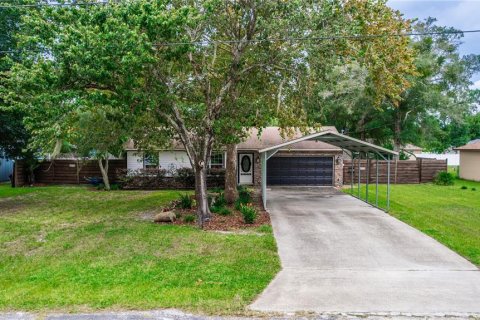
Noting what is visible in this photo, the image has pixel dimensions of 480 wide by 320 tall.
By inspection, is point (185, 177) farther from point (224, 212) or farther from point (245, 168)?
point (224, 212)

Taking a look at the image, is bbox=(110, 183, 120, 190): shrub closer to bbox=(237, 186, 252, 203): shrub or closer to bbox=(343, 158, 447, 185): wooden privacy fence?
bbox=(237, 186, 252, 203): shrub

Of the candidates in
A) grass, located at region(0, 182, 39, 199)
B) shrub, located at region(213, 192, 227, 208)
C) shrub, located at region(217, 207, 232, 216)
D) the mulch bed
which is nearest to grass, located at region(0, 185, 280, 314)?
the mulch bed

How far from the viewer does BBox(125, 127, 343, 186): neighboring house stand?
21672 mm

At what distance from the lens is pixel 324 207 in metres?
14.7

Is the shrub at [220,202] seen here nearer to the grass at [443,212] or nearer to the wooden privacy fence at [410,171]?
the grass at [443,212]

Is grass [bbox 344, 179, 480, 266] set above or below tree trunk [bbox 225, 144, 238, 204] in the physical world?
below

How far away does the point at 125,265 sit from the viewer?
309 inches

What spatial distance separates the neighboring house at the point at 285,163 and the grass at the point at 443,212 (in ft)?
6.38

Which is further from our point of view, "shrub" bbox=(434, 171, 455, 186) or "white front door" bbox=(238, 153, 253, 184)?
"shrub" bbox=(434, 171, 455, 186)

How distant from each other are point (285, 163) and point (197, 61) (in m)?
10.2

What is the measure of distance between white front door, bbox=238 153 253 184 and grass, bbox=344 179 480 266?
17.5ft

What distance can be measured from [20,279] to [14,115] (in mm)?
9675

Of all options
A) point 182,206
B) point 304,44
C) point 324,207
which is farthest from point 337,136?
point 182,206

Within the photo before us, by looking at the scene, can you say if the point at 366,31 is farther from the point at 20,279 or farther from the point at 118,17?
the point at 20,279
